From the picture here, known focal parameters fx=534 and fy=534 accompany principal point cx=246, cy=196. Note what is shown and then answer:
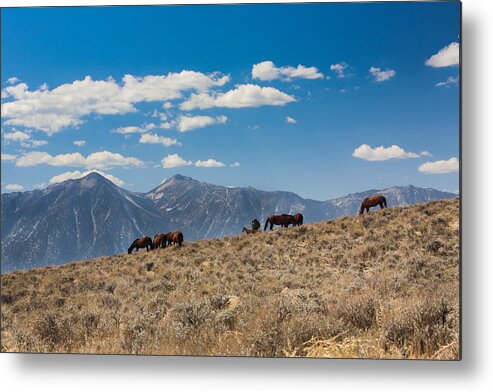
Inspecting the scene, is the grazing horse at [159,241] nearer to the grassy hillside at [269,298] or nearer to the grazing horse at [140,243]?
the grazing horse at [140,243]

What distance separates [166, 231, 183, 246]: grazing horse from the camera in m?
9.17

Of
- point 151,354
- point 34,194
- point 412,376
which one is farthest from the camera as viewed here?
point 34,194

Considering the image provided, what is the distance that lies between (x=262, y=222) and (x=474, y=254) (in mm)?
3820

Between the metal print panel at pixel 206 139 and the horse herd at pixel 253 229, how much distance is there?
0.08 metres

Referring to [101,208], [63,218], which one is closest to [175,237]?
[101,208]

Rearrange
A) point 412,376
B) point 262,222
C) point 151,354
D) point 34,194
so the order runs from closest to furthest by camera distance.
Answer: point 412,376
point 151,354
point 34,194
point 262,222

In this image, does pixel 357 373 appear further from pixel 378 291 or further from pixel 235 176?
pixel 235 176

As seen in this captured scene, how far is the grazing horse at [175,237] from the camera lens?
9.17m

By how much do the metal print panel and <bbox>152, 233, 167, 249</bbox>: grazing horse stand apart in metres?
0.45

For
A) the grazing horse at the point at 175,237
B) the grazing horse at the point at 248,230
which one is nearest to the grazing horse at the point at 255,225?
the grazing horse at the point at 248,230

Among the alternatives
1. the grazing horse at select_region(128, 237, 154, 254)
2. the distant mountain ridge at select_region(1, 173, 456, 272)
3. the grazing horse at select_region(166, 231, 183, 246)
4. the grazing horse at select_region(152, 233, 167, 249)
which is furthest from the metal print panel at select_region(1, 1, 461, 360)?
the grazing horse at select_region(166, 231, 183, 246)

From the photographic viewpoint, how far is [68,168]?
830 cm

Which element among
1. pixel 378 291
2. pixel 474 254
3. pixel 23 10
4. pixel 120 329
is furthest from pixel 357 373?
pixel 23 10

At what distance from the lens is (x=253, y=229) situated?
10.0 m
